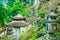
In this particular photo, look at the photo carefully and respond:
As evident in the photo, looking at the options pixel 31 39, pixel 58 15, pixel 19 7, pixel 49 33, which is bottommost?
pixel 19 7

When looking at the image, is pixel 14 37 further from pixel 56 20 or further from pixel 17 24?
pixel 17 24

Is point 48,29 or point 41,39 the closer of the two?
point 48,29

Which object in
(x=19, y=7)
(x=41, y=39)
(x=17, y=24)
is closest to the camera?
(x=41, y=39)

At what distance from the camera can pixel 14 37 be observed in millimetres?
19609

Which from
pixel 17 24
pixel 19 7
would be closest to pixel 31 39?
pixel 17 24

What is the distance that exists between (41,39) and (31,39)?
1146mm

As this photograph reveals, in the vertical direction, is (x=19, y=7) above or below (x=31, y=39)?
below

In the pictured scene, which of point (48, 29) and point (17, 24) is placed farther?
point (17, 24)

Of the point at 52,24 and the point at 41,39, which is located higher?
the point at 52,24

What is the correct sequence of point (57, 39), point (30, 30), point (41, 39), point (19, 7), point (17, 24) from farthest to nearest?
1. point (19, 7)
2. point (17, 24)
3. point (30, 30)
4. point (41, 39)
5. point (57, 39)

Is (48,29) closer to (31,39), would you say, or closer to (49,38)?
(49,38)

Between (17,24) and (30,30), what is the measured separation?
9.09 m

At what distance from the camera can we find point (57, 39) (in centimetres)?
1364

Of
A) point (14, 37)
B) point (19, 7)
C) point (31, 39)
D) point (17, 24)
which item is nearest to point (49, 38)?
point (31, 39)
